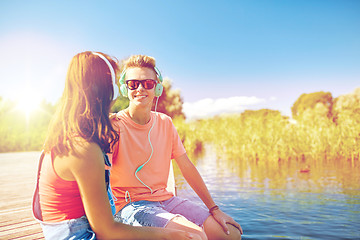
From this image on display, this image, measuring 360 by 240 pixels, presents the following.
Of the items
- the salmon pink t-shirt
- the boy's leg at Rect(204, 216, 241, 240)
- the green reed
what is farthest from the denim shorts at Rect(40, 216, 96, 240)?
the green reed

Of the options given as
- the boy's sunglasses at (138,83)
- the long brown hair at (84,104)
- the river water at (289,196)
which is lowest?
the river water at (289,196)

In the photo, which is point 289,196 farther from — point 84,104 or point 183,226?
point 84,104

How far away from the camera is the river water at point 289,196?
12.2 feet

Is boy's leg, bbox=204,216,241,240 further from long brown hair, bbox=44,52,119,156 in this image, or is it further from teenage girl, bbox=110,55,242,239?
long brown hair, bbox=44,52,119,156

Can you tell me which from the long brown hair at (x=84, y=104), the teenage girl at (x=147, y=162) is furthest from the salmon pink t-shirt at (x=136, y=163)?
the long brown hair at (x=84, y=104)

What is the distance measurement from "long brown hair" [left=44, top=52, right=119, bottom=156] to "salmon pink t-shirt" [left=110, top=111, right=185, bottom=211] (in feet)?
1.58

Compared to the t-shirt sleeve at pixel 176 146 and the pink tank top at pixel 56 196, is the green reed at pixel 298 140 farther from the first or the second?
the pink tank top at pixel 56 196

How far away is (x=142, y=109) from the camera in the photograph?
6.68 ft

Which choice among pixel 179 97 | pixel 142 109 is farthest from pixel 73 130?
pixel 179 97

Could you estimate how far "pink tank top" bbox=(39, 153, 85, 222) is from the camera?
1.24 m

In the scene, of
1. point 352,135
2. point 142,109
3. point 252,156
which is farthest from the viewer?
point 252,156

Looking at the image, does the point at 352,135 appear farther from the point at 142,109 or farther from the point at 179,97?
the point at 179,97

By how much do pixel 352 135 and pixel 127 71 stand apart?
7146mm

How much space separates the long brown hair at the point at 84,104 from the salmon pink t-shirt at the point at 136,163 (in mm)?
481
